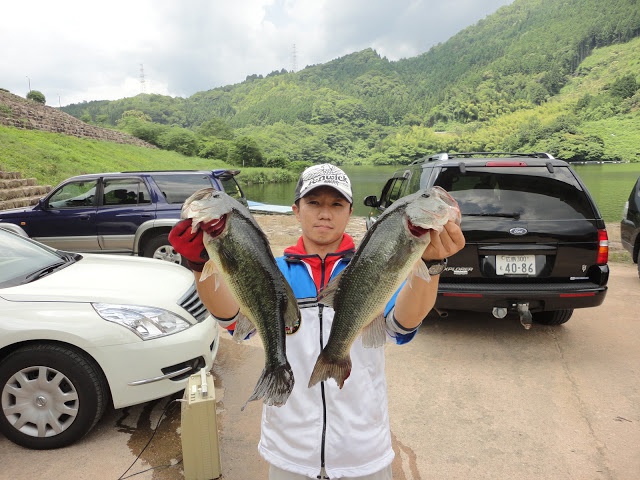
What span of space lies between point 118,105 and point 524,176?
162831 millimetres

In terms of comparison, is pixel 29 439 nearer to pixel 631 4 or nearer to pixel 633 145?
pixel 633 145

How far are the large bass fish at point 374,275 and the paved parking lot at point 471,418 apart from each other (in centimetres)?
174

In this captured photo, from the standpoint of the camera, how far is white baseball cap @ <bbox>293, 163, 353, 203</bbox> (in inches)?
66.2

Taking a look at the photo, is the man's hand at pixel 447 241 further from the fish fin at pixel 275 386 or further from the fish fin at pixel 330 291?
the fish fin at pixel 275 386

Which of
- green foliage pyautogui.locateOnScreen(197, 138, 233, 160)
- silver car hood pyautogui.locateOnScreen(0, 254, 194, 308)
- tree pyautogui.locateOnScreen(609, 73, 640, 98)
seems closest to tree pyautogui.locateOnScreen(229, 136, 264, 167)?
green foliage pyautogui.locateOnScreen(197, 138, 233, 160)

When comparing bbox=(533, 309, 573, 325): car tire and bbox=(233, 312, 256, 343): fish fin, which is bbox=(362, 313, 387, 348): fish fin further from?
bbox=(533, 309, 573, 325): car tire

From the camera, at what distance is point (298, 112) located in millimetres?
140500

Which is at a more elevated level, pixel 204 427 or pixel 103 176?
pixel 103 176

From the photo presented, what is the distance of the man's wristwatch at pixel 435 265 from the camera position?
4.85 feet

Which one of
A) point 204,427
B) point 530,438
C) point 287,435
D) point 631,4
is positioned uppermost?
point 631,4

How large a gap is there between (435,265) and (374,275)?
0.76ft

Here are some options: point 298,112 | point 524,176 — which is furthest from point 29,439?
point 298,112

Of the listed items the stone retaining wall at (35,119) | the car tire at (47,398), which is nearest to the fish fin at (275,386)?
the car tire at (47,398)

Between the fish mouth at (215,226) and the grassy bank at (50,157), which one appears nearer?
the fish mouth at (215,226)
